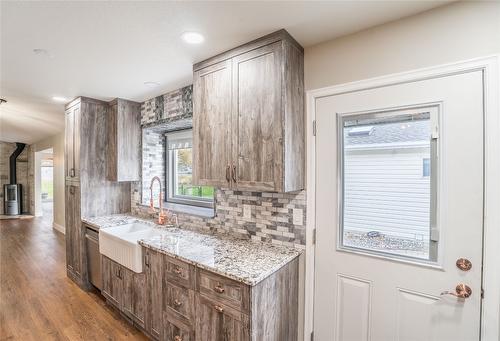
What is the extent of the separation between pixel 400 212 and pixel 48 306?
11.9 ft

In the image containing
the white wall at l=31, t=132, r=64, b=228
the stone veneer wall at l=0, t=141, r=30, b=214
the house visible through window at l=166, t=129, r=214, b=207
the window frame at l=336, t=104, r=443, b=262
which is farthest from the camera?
the stone veneer wall at l=0, t=141, r=30, b=214

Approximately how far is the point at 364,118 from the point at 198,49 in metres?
1.30

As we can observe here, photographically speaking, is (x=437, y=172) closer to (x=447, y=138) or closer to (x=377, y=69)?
(x=447, y=138)

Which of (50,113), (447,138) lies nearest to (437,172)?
(447,138)

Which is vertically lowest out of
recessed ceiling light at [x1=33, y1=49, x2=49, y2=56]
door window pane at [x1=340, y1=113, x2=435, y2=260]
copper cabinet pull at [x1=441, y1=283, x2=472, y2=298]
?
copper cabinet pull at [x1=441, y1=283, x2=472, y2=298]

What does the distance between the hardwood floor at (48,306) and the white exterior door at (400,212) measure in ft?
6.37

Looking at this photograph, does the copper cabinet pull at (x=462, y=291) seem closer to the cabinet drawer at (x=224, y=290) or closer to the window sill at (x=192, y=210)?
the cabinet drawer at (x=224, y=290)

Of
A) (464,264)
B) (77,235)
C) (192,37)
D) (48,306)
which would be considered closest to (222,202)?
(192,37)

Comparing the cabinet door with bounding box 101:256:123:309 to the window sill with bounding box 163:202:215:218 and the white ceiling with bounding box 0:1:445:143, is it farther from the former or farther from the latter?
the white ceiling with bounding box 0:1:445:143

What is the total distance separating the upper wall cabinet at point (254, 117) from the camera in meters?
1.62

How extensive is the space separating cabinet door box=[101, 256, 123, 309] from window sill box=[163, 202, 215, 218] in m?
0.83

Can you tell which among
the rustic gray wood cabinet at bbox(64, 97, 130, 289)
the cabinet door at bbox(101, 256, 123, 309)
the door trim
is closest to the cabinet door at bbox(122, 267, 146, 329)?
the cabinet door at bbox(101, 256, 123, 309)

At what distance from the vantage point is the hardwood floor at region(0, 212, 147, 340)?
2316 millimetres

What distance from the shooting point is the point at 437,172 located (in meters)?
1.39
